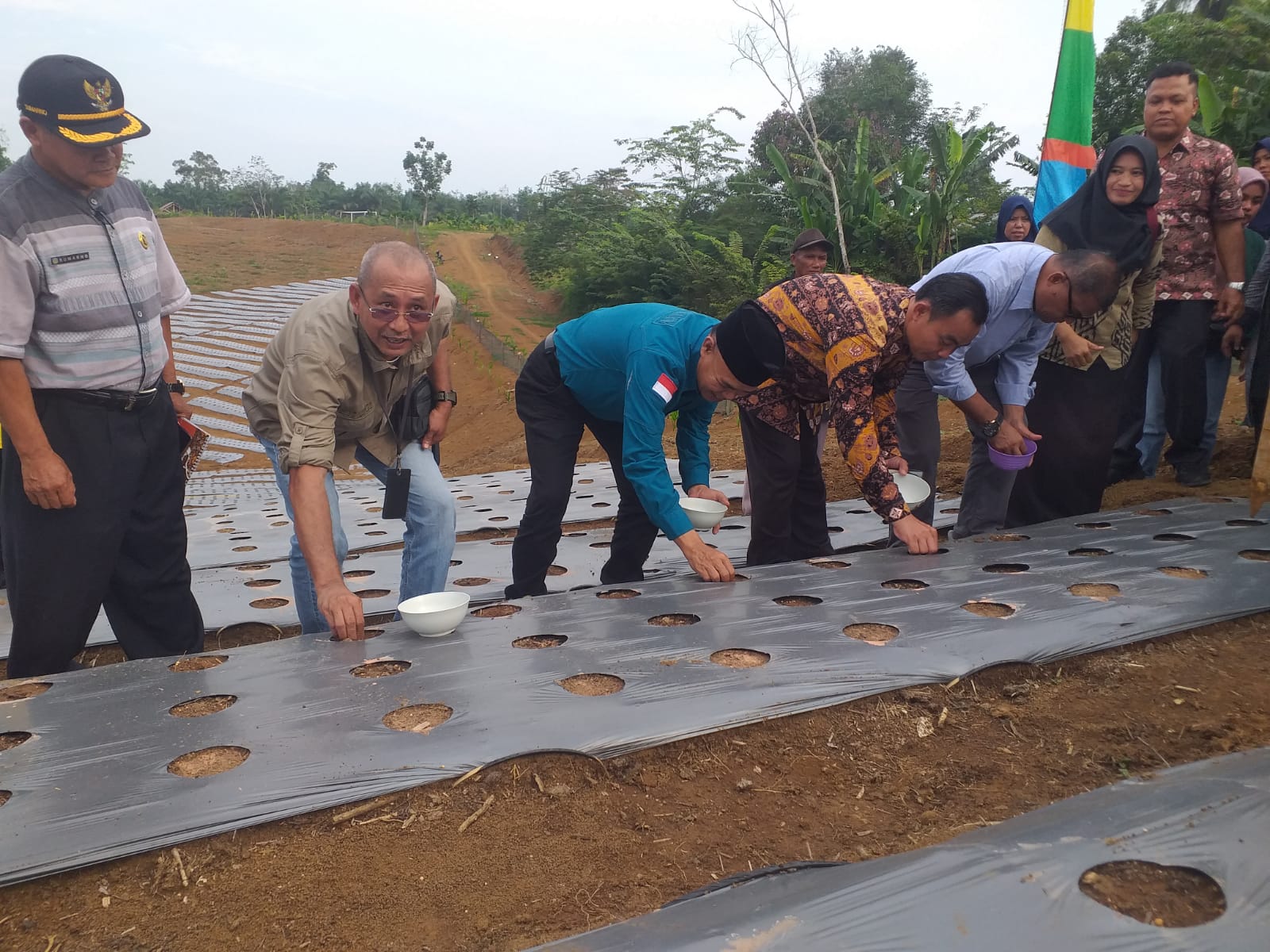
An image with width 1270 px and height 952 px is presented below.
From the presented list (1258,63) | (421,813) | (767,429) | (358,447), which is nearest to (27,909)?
(421,813)

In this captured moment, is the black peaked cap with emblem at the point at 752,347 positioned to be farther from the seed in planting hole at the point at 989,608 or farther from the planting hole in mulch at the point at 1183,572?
the planting hole in mulch at the point at 1183,572

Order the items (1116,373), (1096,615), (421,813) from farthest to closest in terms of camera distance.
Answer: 1. (1116,373)
2. (1096,615)
3. (421,813)

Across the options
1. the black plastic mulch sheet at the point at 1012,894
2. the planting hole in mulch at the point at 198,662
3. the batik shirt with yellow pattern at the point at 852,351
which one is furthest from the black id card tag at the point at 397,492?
the black plastic mulch sheet at the point at 1012,894

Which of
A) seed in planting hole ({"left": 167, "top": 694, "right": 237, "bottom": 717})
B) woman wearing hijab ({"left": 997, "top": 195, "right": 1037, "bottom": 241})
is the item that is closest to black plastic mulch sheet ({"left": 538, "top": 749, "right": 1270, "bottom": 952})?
seed in planting hole ({"left": 167, "top": 694, "right": 237, "bottom": 717})

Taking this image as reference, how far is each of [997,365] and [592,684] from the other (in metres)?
2.06

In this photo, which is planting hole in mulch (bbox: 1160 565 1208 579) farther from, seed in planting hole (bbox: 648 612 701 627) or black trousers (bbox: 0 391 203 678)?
black trousers (bbox: 0 391 203 678)

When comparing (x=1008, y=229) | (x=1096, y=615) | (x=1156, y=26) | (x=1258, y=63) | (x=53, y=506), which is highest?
(x=1156, y=26)

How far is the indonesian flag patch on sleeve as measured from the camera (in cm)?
229

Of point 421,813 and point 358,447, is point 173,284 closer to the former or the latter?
point 358,447

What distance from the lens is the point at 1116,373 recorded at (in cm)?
305

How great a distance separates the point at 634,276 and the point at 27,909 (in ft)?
45.1

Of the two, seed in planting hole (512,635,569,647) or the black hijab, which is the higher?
the black hijab

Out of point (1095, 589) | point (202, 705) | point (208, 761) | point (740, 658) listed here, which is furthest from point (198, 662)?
point (1095, 589)

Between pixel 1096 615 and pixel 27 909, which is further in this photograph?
pixel 1096 615
